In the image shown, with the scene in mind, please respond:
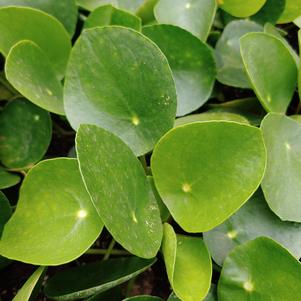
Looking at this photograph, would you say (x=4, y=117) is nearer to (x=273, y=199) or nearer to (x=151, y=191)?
(x=151, y=191)

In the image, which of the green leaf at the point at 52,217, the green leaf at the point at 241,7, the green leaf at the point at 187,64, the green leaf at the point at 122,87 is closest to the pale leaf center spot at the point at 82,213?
the green leaf at the point at 52,217

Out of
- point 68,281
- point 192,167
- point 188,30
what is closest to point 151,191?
point 192,167

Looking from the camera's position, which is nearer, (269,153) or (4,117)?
(269,153)

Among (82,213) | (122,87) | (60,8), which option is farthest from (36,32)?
(82,213)

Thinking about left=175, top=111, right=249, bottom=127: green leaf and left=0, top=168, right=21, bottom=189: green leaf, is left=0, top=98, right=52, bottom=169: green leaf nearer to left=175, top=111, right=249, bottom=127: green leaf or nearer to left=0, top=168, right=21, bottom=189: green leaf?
left=0, top=168, right=21, bottom=189: green leaf

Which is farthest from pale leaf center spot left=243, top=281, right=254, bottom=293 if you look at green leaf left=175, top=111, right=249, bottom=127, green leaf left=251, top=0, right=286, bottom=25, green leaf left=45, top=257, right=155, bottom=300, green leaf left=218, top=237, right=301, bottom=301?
green leaf left=251, top=0, right=286, bottom=25

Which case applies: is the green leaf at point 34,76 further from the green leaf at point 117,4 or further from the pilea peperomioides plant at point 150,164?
the green leaf at point 117,4

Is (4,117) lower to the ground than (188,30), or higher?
lower
